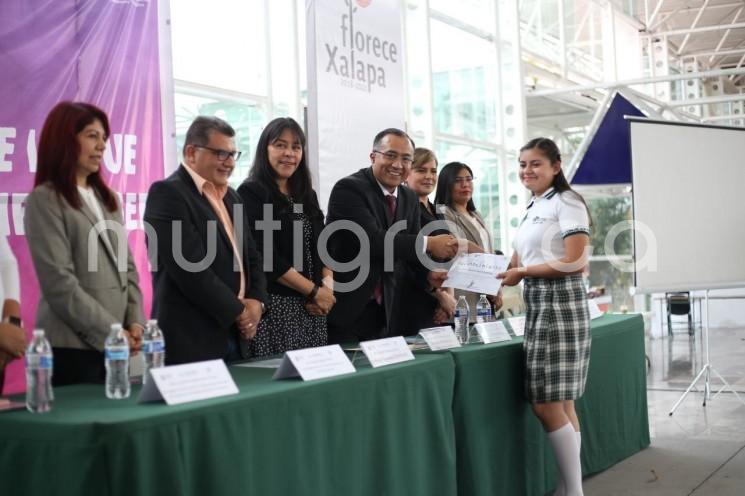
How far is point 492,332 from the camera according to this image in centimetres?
318

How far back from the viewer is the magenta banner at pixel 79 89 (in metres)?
3.54

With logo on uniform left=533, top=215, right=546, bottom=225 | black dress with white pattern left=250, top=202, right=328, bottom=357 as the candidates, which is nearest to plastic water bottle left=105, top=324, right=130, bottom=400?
black dress with white pattern left=250, top=202, right=328, bottom=357

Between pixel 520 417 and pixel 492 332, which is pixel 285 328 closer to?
pixel 492 332

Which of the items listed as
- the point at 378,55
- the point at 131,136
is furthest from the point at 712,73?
the point at 131,136

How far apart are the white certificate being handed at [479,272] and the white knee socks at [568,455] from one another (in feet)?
1.82

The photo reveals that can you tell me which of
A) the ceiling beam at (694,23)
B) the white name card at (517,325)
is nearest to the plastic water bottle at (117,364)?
the white name card at (517,325)

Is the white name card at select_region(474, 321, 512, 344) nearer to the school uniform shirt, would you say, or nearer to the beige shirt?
the school uniform shirt

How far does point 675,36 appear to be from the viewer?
1398 cm

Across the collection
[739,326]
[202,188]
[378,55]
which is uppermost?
[378,55]

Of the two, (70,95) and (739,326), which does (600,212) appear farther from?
(70,95)

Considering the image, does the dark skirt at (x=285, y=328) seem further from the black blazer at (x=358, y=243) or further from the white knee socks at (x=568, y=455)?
the white knee socks at (x=568, y=455)

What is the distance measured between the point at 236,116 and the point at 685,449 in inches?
136

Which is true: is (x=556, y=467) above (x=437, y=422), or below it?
below

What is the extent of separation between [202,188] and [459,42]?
6521mm
